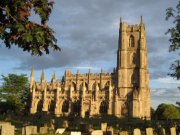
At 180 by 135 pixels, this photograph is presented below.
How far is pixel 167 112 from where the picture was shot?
81750mm

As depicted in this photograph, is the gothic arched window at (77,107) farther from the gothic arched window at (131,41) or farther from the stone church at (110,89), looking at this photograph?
the gothic arched window at (131,41)

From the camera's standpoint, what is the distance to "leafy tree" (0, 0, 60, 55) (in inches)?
453

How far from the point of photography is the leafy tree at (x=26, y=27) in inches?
453

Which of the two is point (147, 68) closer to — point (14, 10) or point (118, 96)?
point (118, 96)

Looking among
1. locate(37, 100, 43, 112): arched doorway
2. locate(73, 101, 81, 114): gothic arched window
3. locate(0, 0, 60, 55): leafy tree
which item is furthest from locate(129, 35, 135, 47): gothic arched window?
locate(0, 0, 60, 55): leafy tree

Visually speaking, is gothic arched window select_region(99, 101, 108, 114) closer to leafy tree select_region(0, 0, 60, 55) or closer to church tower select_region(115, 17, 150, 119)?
church tower select_region(115, 17, 150, 119)

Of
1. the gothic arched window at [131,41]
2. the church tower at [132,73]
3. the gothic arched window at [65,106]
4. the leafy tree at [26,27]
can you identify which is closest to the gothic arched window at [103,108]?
the church tower at [132,73]

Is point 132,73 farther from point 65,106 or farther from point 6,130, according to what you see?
point 6,130

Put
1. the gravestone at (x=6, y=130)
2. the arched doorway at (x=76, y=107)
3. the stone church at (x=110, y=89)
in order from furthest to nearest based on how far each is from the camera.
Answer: the arched doorway at (x=76, y=107), the stone church at (x=110, y=89), the gravestone at (x=6, y=130)

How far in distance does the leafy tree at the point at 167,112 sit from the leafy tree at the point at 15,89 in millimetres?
30971

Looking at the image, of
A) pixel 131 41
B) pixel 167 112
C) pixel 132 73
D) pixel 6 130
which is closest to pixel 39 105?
pixel 132 73

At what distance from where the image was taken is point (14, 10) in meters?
11.7

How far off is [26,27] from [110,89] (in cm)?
6161

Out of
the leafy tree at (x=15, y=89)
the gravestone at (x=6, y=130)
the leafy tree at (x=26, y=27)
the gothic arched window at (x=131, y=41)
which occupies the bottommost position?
the gravestone at (x=6, y=130)
